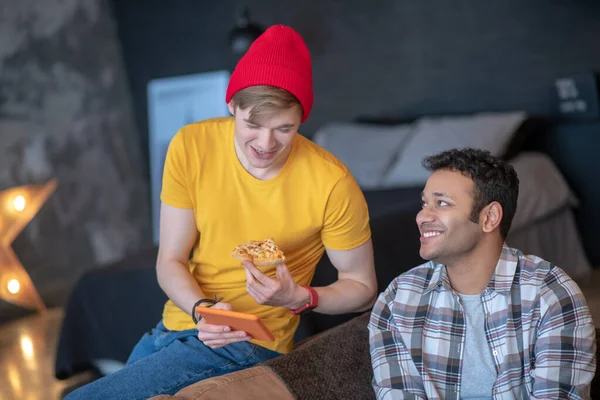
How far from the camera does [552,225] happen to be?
366cm

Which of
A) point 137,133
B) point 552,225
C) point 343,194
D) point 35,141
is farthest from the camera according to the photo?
point 137,133

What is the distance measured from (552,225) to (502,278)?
7.39 ft

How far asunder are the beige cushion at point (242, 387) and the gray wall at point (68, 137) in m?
3.23

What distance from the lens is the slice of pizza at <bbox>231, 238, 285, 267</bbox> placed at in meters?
1.60

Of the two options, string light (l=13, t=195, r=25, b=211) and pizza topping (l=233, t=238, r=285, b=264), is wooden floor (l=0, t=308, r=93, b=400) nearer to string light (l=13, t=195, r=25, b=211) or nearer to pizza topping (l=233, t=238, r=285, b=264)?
string light (l=13, t=195, r=25, b=211)

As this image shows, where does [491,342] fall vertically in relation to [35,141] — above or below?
below

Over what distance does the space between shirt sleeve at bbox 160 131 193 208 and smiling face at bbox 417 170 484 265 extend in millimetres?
566

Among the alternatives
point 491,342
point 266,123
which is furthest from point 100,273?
point 491,342

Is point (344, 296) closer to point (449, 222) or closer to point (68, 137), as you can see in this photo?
point (449, 222)

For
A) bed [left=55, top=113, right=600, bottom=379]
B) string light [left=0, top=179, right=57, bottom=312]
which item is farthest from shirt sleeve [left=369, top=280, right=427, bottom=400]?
string light [left=0, top=179, right=57, bottom=312]

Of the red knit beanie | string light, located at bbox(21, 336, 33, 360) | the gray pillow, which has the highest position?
the red knit beanie

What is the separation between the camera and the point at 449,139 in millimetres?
Result: 3850

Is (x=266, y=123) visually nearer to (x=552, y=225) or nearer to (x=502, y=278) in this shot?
(x=502, y=278)

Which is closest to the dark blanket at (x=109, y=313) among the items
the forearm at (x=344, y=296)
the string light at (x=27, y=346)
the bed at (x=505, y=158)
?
the string light at (x=27, y=346)
